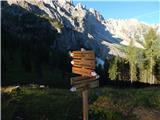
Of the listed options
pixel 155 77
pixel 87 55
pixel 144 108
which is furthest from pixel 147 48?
pixel 87 55

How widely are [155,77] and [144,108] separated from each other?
89.3m

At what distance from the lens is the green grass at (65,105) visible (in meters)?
20.7

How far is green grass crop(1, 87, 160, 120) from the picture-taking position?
20.7 meters

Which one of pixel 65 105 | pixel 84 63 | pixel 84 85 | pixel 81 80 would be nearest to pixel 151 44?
pixel 65 105

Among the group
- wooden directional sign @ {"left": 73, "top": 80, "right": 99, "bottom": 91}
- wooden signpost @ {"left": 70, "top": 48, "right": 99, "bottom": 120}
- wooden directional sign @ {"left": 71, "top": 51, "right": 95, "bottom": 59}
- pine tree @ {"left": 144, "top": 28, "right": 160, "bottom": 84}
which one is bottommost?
wooden directional sign @ {"left": 73, "top": 80, "right": 99, "bottom": 91}

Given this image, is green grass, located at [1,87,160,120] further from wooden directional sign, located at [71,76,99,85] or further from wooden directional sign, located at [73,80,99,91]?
wooden directional sign, located at [71,76,99,85]

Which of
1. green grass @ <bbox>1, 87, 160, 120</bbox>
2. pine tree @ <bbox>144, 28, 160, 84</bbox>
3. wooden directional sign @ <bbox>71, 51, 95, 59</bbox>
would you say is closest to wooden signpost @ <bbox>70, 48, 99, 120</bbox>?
wooden directional sign @ <bbox>71, 51, 95, 59</bbox>

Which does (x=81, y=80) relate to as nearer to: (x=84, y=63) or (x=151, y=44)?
(x=84, y=63)

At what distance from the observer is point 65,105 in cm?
2234

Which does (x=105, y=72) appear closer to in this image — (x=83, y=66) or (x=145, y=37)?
(x=145, y=37)

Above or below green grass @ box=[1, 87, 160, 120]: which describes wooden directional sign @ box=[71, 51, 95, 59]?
above

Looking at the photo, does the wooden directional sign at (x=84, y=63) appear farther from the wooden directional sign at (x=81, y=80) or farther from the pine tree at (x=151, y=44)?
the pine tree at (x=151, y=44)

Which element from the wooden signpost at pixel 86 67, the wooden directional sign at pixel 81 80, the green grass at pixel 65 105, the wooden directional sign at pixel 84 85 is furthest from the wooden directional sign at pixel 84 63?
the green grass at pixel 65 105

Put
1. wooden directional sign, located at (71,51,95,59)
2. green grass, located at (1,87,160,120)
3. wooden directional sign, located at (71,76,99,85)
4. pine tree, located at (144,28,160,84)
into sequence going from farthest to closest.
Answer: pine tree, located at (144,28,160,84)
green grass, located at (1,87,160,120)
wooden directional sign, located at (71,51,95,59)
wooden directional sign, located at (71,76,99,85)
